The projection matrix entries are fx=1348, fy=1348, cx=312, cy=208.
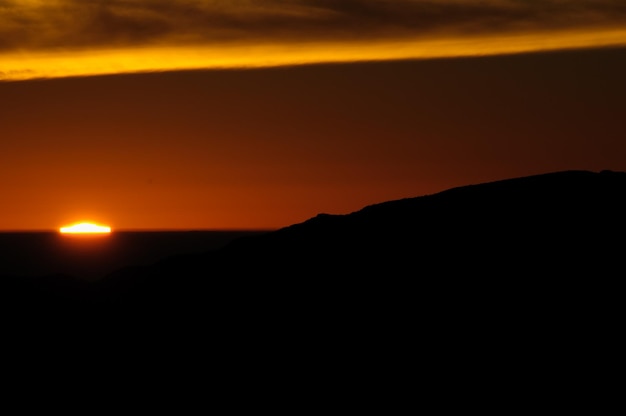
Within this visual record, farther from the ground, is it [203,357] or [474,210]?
[474,210]

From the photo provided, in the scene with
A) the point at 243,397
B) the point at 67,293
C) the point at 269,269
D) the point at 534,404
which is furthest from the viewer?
the point at 67,293

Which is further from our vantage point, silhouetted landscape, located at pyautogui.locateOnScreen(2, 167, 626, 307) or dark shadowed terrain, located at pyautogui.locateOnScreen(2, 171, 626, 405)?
silhouetted landscape, located at pyautogui.locateOnScreen(2, 167, 626, 307)

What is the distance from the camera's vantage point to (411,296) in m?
22.9

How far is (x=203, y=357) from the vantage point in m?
23.0

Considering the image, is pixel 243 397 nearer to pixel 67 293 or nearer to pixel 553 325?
pixel 553 325

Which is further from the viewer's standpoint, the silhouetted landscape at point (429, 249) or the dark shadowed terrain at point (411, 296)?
the silhouetted landscape at point (429, 249)

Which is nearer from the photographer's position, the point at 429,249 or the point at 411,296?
the point at 411,296

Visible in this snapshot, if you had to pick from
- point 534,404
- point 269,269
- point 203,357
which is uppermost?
point 269,269

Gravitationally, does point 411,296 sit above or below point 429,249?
below

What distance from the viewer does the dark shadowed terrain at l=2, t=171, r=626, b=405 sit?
2136cm

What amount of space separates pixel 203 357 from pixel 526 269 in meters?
5.70

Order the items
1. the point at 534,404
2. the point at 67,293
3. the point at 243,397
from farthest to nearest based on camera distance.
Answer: the point at 67,293, the point at 243,397, the point at 534,404

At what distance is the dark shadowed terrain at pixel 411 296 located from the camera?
70.1ft

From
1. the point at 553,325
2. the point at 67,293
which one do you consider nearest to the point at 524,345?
the point at 553,325
